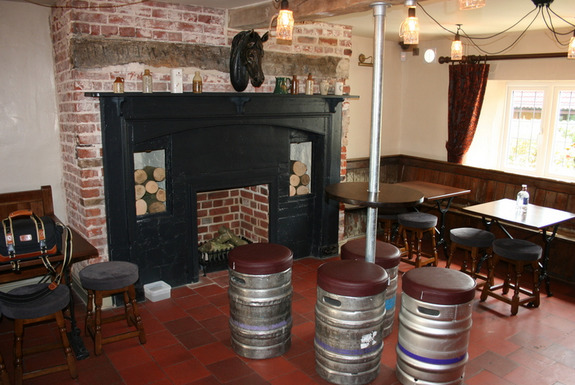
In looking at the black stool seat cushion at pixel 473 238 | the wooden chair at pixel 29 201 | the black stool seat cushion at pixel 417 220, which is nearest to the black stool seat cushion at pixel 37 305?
the wooden chair at pixel 29 201

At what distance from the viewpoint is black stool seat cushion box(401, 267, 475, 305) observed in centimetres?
297

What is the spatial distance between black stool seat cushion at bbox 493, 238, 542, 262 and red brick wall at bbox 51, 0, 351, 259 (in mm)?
3024

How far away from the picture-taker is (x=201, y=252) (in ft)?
16.8

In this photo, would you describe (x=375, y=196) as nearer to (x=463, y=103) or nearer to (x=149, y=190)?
(x=149, y=190)

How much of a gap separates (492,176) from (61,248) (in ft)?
16.6

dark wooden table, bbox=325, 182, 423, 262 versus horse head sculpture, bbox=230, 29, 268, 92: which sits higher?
horse head sculpture, bbox=230, 29, 268, 92

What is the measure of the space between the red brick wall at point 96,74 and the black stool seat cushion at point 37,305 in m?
1.00

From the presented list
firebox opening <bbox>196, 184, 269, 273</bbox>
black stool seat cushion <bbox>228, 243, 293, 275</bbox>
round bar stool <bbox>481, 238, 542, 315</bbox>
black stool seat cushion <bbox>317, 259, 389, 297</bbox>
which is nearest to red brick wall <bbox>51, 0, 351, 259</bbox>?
firebox opening <bbox>196, 184, 269, 273</bbox>

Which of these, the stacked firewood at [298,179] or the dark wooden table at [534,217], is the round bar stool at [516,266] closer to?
the dark wooden table at [534,217]

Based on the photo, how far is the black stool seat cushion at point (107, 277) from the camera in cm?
342

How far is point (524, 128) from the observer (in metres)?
6.34

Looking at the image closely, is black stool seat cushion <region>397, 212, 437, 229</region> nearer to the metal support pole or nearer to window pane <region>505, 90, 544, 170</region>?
window pane <region>505, 90, 544, 170</region>

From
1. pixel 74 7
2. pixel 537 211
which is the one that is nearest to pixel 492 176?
pixel 537 211

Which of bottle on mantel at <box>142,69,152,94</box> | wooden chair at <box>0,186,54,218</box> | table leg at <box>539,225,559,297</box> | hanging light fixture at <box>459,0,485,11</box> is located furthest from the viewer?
table leg at <box>539,225,559,297</box>
